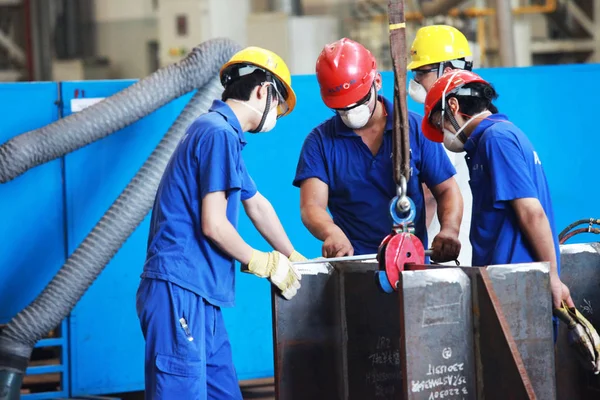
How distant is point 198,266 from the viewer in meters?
2.87

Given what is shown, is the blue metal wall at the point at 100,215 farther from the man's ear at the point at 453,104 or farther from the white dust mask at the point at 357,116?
the man's ear at the point at 453,104

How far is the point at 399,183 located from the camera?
2.68 metres

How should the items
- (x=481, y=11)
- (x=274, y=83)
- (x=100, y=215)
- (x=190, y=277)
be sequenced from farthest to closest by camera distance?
(x=481, y=11) < (x=100, y=215) < (x=274, y=83) < (x=190, y=277)

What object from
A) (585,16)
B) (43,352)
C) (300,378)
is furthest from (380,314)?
(585,16)

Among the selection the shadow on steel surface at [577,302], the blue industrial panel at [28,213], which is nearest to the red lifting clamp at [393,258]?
the shadow on steel surface at [577,302]

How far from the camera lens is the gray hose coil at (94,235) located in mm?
4234

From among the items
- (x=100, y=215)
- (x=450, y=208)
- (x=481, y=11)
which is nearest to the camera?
(x=450, y=208)

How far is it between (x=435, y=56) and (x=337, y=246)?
104 cm

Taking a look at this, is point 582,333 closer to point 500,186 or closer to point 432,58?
point 500,186

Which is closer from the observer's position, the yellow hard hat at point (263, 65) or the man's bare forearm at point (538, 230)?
the man's bare forearm at point (538, 230)

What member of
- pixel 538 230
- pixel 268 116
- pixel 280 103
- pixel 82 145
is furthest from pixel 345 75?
pixel 82 145

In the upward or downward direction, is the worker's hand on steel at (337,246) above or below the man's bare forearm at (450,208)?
below

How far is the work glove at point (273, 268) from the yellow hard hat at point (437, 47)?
4.42ft

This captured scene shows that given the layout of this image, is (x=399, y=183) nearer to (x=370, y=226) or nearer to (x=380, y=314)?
(x=380, y=314)
